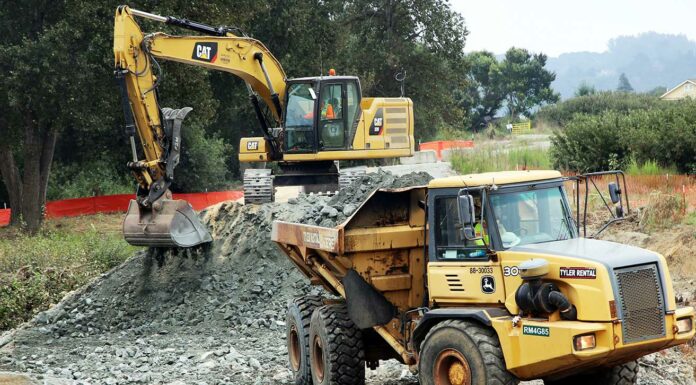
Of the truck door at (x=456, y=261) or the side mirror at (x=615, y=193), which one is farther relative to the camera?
the side mirror at (x=615, y=193)

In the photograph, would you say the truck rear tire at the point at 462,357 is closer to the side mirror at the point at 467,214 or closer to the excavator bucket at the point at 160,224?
the side mirror at the point at 467,214

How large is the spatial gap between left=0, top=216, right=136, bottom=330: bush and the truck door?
11674 millimetres

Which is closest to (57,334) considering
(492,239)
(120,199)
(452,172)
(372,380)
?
(372,380)

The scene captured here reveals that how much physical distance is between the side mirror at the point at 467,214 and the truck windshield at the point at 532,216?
1.95 feet

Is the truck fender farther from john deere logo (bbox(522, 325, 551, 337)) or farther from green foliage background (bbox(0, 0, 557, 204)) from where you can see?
green foliage background (bbox(0, 0, 557, 204))

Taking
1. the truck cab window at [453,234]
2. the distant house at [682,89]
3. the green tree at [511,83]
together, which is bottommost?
the truck cab window at [453,234]

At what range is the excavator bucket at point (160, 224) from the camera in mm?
18312

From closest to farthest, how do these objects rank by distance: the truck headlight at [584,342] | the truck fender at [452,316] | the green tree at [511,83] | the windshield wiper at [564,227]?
the truck headlight at [584,342]
the truck fender at [452,316]
the windshield wiper at [564,227]
the green tree at [511,83]

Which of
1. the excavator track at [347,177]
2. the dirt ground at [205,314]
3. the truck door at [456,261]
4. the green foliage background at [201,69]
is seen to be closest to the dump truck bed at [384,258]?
the truck door at [456,261]

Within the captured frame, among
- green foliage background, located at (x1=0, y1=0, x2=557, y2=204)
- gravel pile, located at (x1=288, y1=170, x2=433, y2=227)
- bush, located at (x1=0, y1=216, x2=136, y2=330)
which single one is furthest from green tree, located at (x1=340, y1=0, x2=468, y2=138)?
gravel pile, located at (x1=288, y1=170, x2=433, y2=227)

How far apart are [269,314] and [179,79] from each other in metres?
15.2

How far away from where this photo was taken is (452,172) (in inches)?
1260

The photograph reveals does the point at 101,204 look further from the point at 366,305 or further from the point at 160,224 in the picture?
the point at 366,305

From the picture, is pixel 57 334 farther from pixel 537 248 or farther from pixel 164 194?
pixel 537 248
